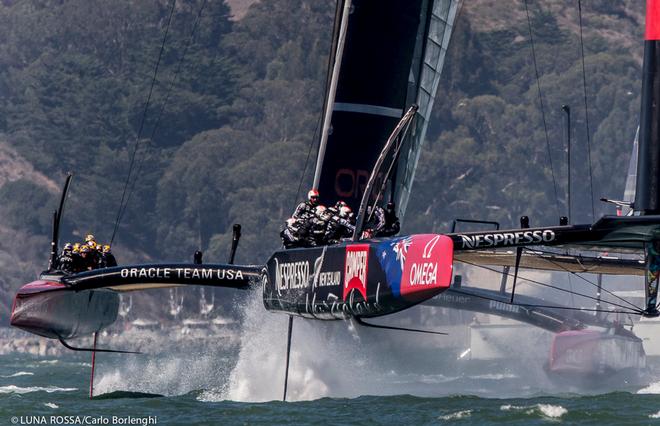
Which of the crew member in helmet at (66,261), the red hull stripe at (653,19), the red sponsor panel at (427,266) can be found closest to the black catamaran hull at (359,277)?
the red sponsor panel at (427,266)

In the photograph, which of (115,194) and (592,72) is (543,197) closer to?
(592,72)

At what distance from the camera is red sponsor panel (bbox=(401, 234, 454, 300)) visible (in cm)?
991

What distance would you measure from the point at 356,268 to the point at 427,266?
41.8 inches

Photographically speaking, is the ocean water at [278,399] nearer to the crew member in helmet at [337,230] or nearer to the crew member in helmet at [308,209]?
the crew member in helmet at [308,209]

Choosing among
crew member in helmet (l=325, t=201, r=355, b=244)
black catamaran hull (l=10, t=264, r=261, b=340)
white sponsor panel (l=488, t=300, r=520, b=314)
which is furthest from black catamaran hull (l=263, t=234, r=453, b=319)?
white sponsor panel (l=488, t=300, r=520, b=314)

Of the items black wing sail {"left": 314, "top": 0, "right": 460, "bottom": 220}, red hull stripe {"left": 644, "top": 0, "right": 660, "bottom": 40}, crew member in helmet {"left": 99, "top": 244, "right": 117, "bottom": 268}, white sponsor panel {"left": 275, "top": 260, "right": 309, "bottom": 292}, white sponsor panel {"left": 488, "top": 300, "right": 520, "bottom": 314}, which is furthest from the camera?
white sponsor panel {"left": 488, "top": 300, "right": 520, "bottom": 314}

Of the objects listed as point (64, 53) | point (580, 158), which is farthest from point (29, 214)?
point (580, 158)

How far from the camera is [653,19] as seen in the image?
1064 cm

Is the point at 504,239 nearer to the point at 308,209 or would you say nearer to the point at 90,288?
the point at 308,209

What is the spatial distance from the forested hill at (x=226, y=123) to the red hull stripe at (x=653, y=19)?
40.5 m

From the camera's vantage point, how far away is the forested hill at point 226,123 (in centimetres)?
5519

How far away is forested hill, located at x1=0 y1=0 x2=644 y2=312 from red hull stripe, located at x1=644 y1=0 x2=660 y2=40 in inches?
1595

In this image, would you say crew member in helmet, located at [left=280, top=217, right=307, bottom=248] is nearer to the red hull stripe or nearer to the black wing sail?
the black wing sail

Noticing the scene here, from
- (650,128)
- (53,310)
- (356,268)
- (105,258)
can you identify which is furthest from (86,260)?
(650,128)
